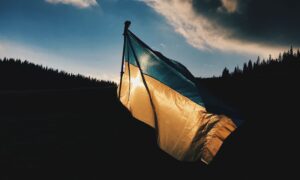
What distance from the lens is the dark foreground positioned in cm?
617

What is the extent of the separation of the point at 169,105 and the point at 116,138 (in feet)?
13.4

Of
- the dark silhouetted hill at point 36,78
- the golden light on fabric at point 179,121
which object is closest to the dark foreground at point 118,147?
the golden light on fabric at point 179,121

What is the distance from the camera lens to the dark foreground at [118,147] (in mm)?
6167

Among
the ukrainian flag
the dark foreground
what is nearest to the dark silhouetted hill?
the dark foreground

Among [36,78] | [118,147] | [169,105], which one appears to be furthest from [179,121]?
[36,78]

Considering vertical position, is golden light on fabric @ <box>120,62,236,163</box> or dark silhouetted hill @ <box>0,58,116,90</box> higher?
dark silhouetted hill @ <box>0,58,116,90</box>

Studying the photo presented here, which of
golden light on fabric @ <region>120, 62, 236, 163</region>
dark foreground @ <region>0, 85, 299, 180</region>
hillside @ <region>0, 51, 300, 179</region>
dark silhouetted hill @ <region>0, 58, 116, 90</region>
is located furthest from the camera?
dark silhouetted hill @ <region>0, 58, 116, 90</region>

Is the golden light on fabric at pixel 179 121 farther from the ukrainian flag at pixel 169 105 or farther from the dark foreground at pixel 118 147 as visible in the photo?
the dark foreground at pixel 118 147

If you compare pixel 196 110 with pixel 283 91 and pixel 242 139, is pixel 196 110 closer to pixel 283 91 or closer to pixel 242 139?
pixel 242 139

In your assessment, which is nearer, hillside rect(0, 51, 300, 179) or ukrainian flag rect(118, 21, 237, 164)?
ukrainian flag rect(118, 21, 237, 164)

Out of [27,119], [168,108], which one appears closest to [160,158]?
[168,108]

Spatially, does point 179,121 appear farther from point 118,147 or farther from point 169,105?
point 118,147

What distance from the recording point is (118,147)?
7773mm

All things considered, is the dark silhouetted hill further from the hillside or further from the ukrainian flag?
the ukrainian flag
